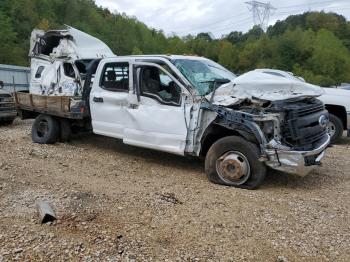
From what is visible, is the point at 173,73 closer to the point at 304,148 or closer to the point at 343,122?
the point at 304,148

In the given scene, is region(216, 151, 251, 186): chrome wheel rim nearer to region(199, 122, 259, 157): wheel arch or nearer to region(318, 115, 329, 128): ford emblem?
region(199, 122, 259, 157): wheel arch

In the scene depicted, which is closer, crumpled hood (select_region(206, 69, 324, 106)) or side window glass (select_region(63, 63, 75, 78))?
crumpled hood (select_region(206, 69, 324, 106))

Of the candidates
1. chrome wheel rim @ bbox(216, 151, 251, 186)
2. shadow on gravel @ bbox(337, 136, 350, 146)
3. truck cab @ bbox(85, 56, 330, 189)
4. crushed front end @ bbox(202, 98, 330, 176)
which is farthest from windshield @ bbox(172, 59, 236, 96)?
shadow on gravel @ bbox(337, 136, 350, 146)

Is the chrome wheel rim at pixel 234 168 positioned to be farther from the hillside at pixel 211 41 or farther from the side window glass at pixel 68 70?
the hillside at pixel 211 41

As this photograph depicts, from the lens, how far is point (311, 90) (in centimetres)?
574

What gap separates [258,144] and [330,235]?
176 cm

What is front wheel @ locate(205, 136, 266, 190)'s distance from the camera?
5461 mm

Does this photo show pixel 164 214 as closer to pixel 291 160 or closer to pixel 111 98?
pixel 291 160

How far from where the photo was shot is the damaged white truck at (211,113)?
17.6 ft

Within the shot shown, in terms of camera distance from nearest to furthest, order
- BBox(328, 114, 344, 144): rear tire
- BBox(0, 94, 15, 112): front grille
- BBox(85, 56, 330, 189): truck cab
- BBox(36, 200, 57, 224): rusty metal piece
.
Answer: BBox(36, 200, 57, 224): rusty metal piece
BBox(85, 56, 330, 189): truck cab
BBox(328, 114, 344, 144): rear tire
BBox(0, 94, 15, 112): front grille

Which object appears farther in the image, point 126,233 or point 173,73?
point 173,73

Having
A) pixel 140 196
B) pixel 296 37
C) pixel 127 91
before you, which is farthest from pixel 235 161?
pixel 296 37

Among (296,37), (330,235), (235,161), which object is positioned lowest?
(330,235)

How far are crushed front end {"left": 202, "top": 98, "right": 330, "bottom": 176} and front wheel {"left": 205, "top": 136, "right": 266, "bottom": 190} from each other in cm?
13
